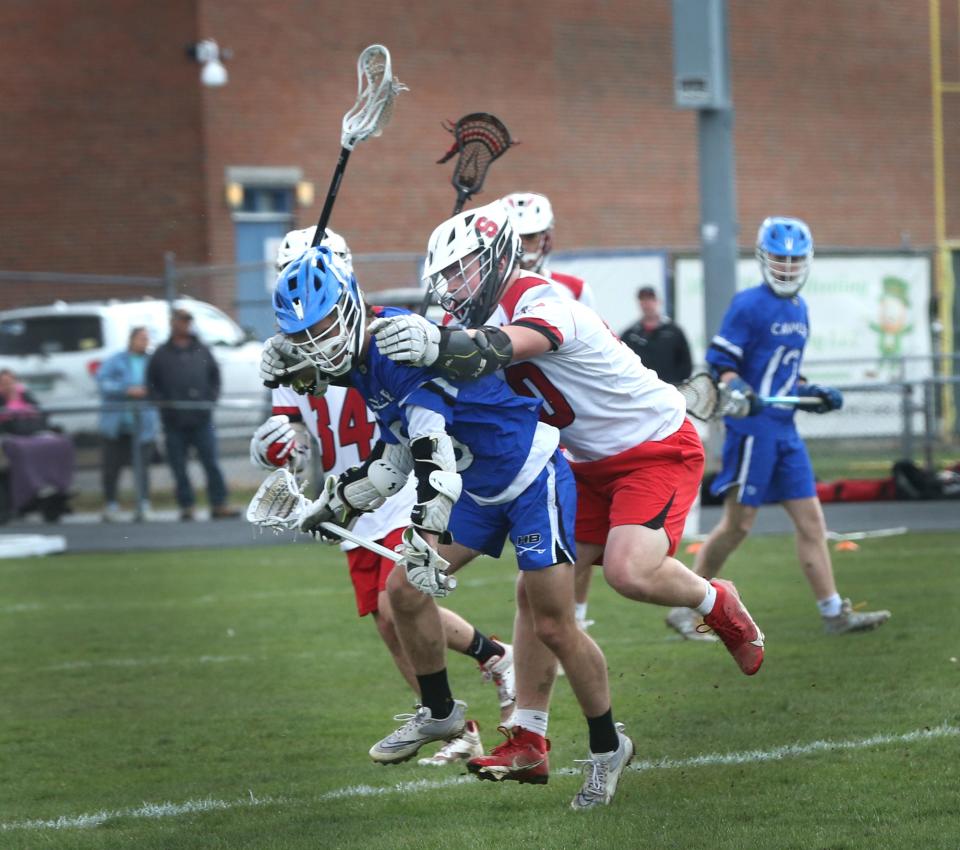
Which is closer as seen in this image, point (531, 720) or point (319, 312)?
point (319, 312)

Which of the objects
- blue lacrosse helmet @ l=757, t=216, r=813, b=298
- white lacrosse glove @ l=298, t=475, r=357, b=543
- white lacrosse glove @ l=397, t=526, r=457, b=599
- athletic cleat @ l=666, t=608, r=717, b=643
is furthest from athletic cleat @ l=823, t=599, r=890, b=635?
white lacrosse glove @ l=397, t=526, r=457, b=599

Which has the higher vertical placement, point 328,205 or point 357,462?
point 328,205

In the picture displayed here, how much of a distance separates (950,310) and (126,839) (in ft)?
65.6

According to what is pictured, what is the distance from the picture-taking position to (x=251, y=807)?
557 centimetres

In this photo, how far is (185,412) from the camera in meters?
15.6

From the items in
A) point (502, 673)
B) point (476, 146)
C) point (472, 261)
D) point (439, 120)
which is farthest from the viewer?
point (439, 120)

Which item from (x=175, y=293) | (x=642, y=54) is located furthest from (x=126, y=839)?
→ (x=642, y=54)

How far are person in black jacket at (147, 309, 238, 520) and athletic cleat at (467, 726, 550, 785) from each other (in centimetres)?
1026

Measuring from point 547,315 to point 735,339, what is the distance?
351 centimetres

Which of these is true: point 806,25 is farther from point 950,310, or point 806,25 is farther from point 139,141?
point 139,141

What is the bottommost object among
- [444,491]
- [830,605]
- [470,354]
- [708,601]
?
[830,605]

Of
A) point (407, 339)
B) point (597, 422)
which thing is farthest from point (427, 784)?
point (407, 339)

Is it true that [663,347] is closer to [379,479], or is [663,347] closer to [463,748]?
[463,748]

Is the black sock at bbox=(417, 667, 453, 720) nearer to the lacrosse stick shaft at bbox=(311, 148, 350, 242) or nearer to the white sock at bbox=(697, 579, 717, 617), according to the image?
the white sock at bbox=(697, 579, 717, 617)
